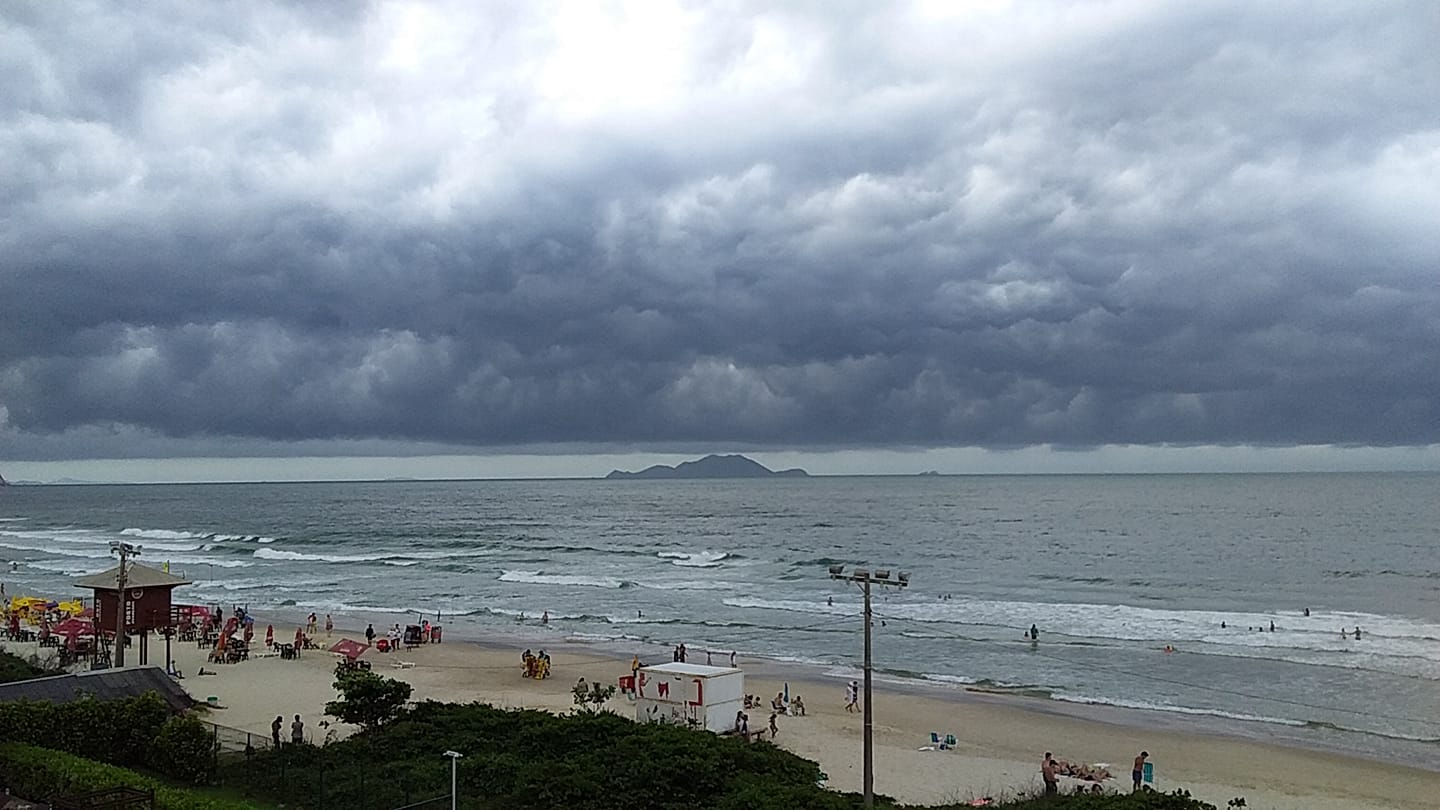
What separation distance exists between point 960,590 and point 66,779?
181ft

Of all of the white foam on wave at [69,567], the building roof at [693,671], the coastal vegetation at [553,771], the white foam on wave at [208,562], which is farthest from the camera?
the white foam on wave at [208,562]

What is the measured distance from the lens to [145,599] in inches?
1202

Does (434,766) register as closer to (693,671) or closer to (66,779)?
(66,779)

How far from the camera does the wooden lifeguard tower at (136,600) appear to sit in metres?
30.2

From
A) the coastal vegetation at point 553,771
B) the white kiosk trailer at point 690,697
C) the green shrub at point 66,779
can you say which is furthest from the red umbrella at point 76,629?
the green shrub at point 66,779

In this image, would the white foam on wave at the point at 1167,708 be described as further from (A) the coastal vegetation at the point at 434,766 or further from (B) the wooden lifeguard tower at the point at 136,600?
(B) the wooden lifeguard tower at the point at 136,600

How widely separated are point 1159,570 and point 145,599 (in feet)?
212

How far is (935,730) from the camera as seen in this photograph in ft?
97.3

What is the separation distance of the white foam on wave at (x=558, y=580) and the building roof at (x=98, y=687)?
44743 millimetres

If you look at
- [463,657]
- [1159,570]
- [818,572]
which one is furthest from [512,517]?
[463,657]

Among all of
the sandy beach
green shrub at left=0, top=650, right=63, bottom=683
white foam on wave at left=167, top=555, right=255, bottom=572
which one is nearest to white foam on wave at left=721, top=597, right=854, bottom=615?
the sandy beach

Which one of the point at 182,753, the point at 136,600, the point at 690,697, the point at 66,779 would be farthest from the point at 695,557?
the point at 66,779

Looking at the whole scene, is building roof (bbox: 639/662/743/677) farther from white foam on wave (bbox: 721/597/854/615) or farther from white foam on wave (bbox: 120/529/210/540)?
white foam on wave (bbox: 120/529/210/540)

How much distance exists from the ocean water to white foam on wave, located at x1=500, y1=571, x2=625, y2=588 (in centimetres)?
35
